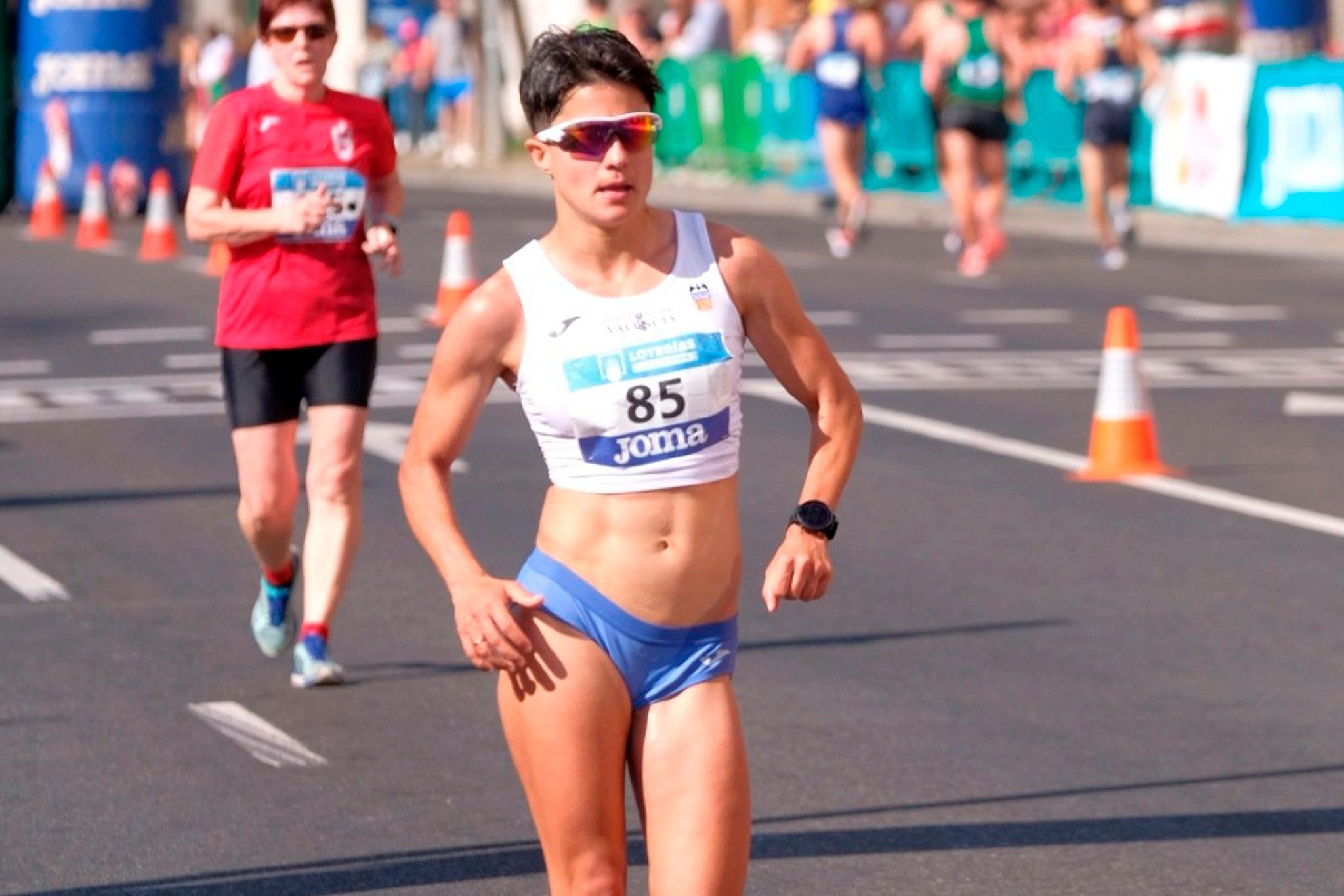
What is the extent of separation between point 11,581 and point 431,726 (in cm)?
297

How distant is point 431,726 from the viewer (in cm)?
854

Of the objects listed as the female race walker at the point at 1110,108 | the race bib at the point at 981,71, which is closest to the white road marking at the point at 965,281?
the female race walker at the point at 1110,108

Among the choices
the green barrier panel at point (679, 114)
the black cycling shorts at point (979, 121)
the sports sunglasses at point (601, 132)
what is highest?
the sports sunglasses at point (601, 132)

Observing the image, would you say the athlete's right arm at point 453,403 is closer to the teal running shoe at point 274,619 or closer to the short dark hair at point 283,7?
the short dark hair at point 283,7

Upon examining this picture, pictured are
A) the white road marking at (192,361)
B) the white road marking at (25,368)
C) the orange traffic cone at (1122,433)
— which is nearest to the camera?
the orange traffic cone at (1122,433)

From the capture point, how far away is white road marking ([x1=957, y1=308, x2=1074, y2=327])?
20.2m

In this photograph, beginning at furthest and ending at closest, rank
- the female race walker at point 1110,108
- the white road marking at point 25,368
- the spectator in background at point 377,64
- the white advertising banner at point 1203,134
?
the spectator in background at point 377,64 → the white advertising banner at point 1203,134 → the female race walker at point 1110,108 → the white road marking at point 25,368

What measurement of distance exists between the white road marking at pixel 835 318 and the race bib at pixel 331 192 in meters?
10.8

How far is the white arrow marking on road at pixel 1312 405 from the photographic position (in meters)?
15.4

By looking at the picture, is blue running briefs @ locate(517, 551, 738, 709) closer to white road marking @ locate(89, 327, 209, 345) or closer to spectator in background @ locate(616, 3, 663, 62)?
white road marking @ locate(89, 327, 209, 345)

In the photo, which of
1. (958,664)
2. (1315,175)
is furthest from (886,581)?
(1315,175)

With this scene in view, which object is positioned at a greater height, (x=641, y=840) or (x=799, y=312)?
(x=799, y=312)

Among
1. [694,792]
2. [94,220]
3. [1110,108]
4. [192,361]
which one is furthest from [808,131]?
[694,792]

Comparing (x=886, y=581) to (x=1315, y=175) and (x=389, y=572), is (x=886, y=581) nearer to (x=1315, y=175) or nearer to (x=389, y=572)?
(x=389, y=572)
